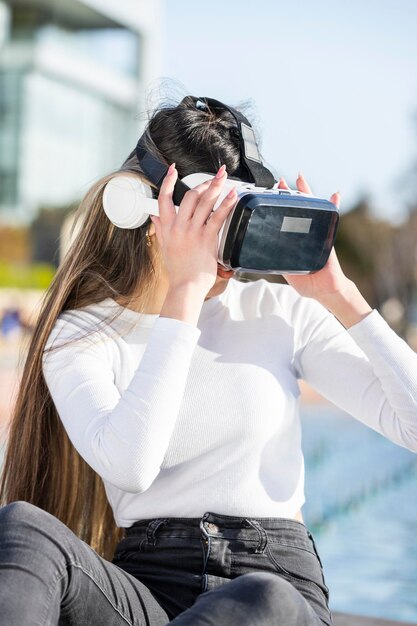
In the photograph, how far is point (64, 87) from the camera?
28.3m

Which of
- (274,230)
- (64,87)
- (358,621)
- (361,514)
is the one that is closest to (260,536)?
(274,230)

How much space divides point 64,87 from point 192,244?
90.7 ft

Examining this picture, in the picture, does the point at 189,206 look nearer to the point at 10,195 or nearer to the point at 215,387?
the point at 215,387

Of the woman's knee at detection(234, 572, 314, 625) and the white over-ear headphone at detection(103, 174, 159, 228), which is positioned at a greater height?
the white over-ear headphone at detection(103, 174, 159, 228)

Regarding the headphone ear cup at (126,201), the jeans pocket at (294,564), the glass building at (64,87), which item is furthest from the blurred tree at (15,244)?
the jeans pocket at (294,564)

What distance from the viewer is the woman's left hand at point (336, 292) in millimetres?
1900

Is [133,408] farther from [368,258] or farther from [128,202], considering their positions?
[368,258]

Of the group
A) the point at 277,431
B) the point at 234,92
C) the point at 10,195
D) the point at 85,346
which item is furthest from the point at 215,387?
the point at 10,195

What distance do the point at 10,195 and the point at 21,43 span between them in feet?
14.3

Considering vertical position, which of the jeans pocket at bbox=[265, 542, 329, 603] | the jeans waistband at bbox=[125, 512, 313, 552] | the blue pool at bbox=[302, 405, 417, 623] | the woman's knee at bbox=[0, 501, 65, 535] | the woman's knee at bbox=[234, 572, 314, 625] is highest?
the woman's knee at bbox=[0, 501, 65, 535]

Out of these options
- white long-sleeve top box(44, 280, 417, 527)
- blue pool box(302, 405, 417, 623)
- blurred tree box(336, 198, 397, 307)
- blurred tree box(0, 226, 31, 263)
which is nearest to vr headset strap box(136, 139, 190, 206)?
white long-sleeve top box(44, 280, 417, 527)

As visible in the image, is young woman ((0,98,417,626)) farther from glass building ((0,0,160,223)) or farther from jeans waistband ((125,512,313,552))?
glass building ((0,0,160,223))

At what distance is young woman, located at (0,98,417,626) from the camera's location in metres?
1.45

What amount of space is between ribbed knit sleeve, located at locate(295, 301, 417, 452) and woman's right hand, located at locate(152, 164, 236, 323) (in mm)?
325
